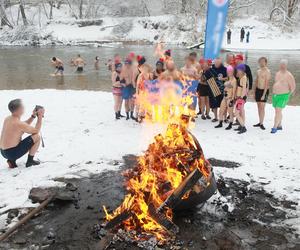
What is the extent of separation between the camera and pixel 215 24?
8789 millimetres

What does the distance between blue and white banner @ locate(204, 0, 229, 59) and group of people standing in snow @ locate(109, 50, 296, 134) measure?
0.99m

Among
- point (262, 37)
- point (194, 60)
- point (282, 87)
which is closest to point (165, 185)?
point (282, 87)

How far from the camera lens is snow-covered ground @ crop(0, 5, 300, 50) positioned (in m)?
45.8

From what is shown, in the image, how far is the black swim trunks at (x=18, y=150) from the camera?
7.13 m

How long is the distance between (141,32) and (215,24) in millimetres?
49210

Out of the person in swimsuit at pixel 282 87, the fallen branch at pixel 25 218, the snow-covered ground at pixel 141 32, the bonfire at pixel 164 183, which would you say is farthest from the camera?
the snow-covered ground at pixel 141 32

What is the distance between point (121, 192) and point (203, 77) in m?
5.26

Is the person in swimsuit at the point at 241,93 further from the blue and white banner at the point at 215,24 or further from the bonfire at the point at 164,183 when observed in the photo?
the bonfire at the point at 164,183

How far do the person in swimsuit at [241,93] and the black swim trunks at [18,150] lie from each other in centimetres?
528

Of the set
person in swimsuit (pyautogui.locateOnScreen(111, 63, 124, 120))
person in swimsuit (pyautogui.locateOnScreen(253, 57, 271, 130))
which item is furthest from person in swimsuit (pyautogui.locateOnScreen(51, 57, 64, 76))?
person in swimsuit (pyautogui.locateOnScreen(253, 57, 271, 130))

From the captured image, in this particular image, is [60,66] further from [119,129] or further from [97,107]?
[119,129]

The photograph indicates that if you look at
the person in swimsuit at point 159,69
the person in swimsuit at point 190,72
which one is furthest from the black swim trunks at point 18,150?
the person in swimsuit at point 190,72

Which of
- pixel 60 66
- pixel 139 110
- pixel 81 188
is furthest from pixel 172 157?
pixel 60 66

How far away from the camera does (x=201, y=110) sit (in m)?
11.2
